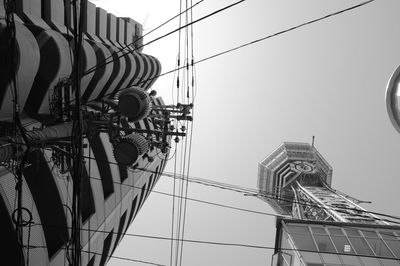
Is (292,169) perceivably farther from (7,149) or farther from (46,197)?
(7,149)

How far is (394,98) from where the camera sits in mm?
12258

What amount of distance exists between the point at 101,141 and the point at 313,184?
264 ft

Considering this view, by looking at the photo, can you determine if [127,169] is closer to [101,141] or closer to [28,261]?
[101,141]

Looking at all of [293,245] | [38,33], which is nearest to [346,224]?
[293,245]

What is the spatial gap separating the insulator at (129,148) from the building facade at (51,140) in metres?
0.04

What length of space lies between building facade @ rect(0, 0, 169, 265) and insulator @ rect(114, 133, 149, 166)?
1.4 inches

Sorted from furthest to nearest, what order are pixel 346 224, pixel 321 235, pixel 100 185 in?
1. pixel 346 224
2. pixel 321 235
3. pixel 100 185

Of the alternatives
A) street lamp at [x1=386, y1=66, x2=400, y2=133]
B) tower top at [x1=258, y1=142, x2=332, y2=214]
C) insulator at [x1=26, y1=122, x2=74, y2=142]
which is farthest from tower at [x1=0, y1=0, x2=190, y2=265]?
tower top at [x1=258, y1=142, x2=332, y2=214]

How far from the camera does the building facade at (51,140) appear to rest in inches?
373

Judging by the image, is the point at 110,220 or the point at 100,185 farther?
the point at 110,220

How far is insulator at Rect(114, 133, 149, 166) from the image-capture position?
11.5 metres

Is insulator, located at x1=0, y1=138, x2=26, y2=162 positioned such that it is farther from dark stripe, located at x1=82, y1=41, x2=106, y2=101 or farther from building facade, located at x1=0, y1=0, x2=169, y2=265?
dark stripe, located at x1=82, y1=41, x2=106, y2=101

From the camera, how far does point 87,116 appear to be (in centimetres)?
977

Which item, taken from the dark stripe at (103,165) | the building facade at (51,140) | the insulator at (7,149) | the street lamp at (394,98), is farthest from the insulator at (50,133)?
the street lamp at (394,98)
